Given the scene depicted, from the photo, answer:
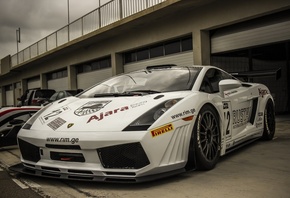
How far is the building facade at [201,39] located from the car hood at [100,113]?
777 cm

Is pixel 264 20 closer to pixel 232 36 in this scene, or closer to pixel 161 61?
pixel 232 36

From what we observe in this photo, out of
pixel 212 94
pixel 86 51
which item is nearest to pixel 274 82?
pixel 212 94

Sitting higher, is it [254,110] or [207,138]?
[254,110]

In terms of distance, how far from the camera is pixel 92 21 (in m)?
18.5

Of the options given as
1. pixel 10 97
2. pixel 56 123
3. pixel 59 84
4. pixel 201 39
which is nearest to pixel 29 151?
pixel 56 123

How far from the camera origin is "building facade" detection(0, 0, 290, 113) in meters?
10.7

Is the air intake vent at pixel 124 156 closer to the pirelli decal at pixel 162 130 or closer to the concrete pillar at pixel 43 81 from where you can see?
the pirelli decal at pixel 162 130

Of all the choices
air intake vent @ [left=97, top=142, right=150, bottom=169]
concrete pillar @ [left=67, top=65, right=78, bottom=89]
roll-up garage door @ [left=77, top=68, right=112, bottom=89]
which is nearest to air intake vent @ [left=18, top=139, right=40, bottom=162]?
air intake vent @ [left=97, top=142, right=150, bottom=169]

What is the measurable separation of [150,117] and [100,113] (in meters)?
0.56

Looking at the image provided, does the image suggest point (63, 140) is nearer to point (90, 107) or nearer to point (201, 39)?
point (90, 107)

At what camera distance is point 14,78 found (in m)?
37.4

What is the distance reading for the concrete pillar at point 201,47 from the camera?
40.3ft

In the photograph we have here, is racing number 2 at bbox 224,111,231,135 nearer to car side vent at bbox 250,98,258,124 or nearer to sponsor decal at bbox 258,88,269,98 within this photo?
car side vent at bbox 250,98,258,124

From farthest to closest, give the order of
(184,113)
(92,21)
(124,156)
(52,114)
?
(92,21), (52,114), (184,113), (124,156)
